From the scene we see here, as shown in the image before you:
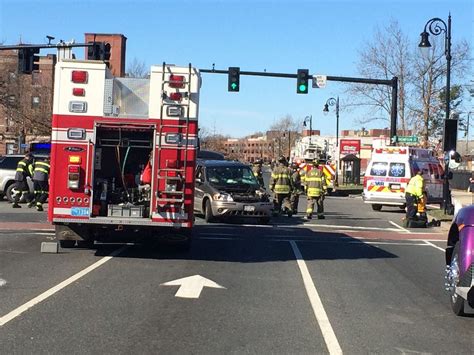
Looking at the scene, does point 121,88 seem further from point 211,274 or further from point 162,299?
point 162,299

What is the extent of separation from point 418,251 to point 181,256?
5.17 metres

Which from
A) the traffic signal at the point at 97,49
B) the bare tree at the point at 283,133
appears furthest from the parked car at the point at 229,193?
the bare tree at the point at 283,133

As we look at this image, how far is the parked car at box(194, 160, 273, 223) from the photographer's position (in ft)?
54.6

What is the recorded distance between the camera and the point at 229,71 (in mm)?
29516

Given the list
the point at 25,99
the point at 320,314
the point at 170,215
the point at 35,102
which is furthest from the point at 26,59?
the point at 35,102

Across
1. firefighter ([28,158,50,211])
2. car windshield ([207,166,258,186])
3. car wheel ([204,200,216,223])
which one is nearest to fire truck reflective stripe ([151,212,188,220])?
car wheel ([204,200,216,223])

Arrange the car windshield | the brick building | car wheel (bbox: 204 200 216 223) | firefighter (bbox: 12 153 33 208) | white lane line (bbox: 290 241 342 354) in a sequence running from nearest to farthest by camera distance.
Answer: white lane line (bbox: 290 241 342 354)
car wheel (bbox: 204 200 216 223)
the car windshield
firefighter (bbox: 12 153 33 208)
the brick building

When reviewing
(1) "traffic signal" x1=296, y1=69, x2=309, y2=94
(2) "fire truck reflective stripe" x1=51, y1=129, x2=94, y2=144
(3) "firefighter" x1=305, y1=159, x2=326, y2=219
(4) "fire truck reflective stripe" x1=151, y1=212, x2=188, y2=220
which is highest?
(1) "traffic signal" x1=296, y1=69, x2=309, y2=94

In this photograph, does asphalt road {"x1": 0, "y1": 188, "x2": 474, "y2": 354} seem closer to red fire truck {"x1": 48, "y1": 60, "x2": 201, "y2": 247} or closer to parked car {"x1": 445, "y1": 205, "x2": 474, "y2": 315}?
parked car {"x1": 445, "y1": 205, "x2": 474, "y2": 315}

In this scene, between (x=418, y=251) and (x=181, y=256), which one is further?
(x=418, y=251)

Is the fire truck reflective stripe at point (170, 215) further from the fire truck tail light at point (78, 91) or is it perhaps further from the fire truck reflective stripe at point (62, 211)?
the fire truck tail light at point (78, 91)

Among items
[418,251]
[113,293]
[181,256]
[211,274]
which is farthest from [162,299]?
[418,251]

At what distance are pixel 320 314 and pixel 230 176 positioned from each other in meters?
11.1

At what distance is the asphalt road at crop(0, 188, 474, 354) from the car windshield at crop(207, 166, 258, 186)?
4.32 m
